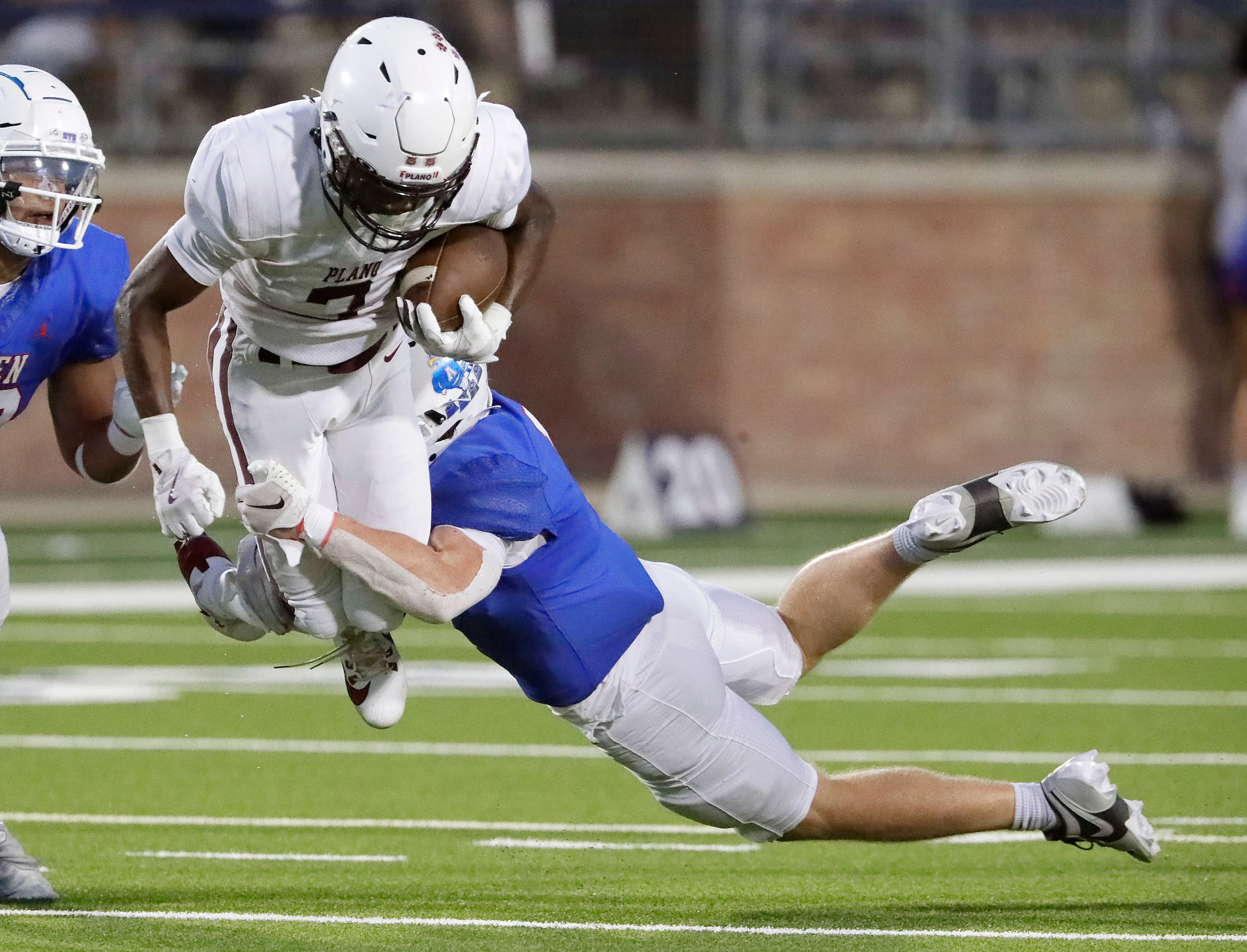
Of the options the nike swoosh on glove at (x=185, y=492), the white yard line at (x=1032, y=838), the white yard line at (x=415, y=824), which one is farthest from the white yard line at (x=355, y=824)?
the nike swoosh on glove at (x=185, y=492)

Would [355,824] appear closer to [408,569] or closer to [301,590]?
[301,590]

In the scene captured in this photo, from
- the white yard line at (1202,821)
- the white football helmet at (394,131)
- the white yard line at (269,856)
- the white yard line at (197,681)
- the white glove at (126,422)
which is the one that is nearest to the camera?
the white football helmet at (394,131)

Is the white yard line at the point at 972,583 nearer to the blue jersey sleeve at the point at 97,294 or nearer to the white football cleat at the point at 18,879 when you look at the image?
the blue jersey sleeve at the point at 97,294

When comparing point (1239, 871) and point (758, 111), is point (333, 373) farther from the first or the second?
point (758, 111)

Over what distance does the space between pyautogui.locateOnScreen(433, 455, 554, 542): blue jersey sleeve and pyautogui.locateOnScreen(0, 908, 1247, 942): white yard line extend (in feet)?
2.34

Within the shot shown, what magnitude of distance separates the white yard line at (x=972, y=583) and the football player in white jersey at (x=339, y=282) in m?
4.76

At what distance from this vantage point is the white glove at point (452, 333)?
3.59 m

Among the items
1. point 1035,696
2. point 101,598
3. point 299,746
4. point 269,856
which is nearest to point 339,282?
point 269,856

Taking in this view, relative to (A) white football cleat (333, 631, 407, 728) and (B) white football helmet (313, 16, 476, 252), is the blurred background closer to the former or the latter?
(A) white football cleat (333, 631, 407, 728)

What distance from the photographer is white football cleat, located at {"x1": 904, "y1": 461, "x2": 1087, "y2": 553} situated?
4168 mm

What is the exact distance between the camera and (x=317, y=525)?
3.71 metres

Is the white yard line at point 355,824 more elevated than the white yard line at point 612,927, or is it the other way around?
the white yard line at point 612,927

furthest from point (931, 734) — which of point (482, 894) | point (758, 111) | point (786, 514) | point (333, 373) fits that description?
point (758, 111)

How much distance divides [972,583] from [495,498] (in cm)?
601
